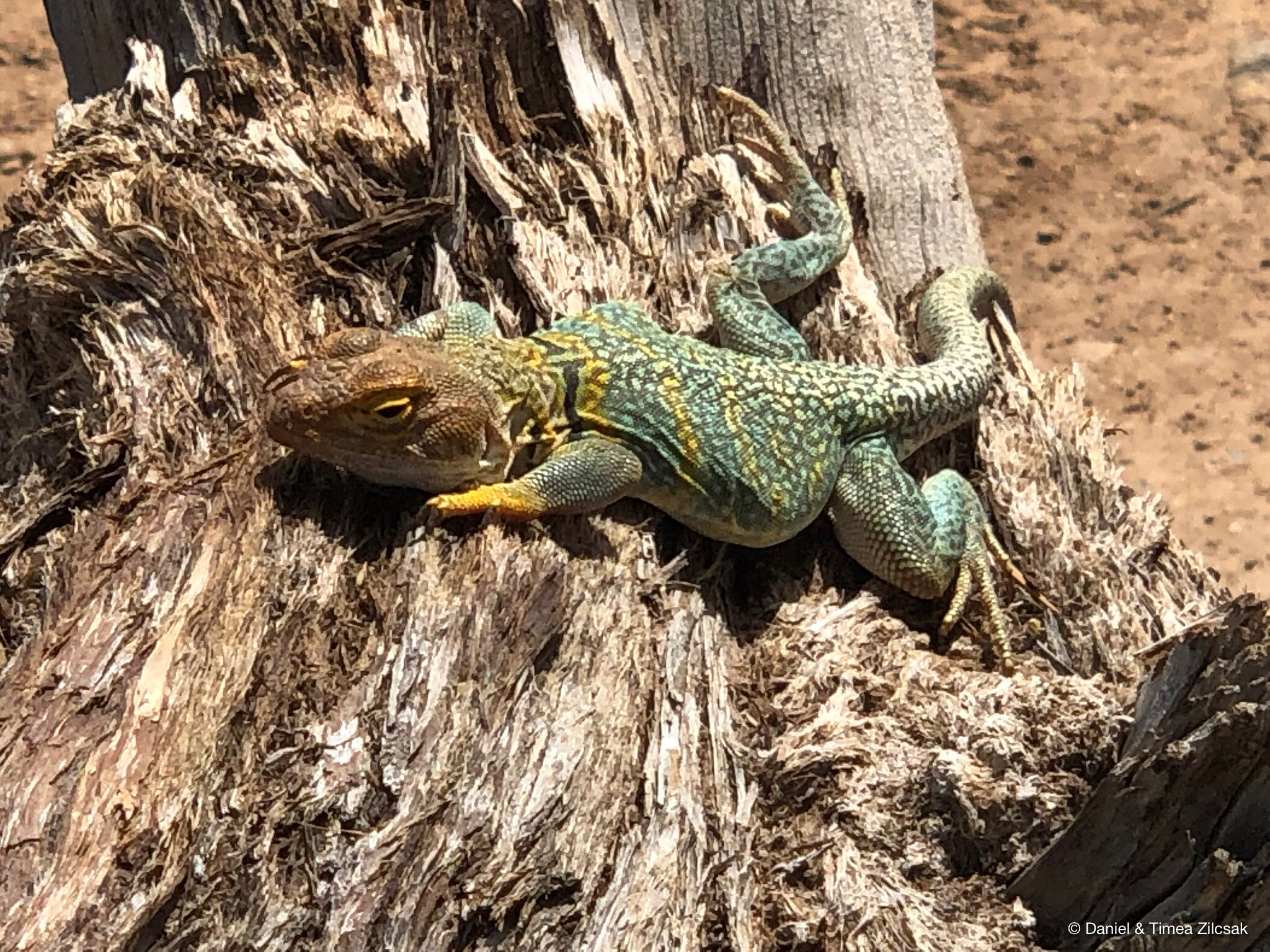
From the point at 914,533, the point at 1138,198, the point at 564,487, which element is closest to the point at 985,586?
the point at 914,533

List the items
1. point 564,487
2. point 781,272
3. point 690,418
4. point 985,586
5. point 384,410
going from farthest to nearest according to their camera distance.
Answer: point 781,272 < point 985,586 < point 690,418 < point 564,487 < point 384,410

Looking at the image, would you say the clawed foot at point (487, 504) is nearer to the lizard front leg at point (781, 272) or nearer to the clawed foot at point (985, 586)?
the lizard front leg at point (781, 272)

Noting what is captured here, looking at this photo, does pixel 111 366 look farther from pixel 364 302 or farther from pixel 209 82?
pixel 209 82

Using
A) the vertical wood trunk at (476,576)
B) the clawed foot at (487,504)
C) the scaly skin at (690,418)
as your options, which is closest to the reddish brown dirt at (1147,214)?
the vertical wood trunk at (476,576)

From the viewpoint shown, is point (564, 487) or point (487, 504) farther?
point (564, 487)

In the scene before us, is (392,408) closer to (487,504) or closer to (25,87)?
(487,504)

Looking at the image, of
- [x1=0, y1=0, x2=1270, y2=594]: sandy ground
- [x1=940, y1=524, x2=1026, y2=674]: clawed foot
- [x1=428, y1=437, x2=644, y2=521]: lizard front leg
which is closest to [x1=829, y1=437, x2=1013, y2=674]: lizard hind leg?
[x1=940, y1=524, x2=1026, y2=674]: clawed foot

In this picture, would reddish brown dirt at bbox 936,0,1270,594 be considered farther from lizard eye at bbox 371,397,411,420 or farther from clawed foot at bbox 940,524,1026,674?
lizard eye at bbox 371,397,411,420
